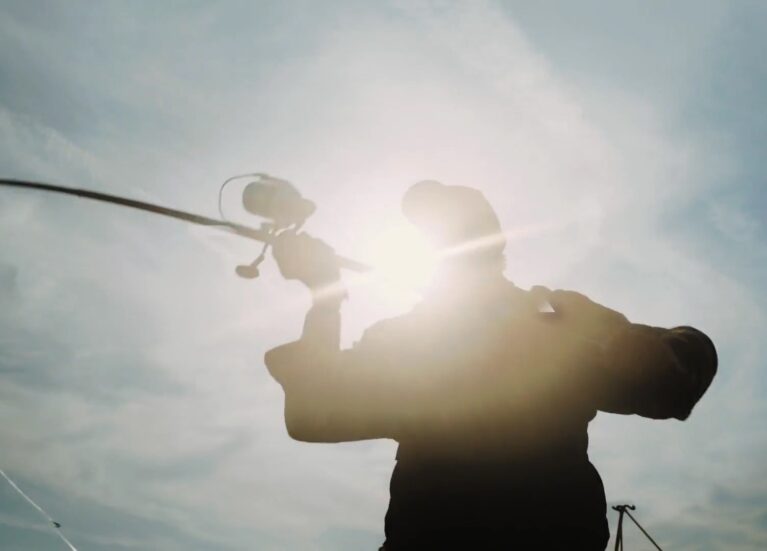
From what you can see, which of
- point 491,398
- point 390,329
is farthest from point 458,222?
point 491,398

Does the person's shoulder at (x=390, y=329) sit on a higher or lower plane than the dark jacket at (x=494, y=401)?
higher

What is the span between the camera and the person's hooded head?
152 inches

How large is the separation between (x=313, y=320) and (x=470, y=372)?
3.24ft

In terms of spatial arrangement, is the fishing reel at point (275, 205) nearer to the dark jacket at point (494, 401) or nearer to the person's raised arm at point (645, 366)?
the dark jacket at point (494, 401)

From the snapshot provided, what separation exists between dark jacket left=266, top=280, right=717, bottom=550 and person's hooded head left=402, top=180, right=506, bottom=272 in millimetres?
508

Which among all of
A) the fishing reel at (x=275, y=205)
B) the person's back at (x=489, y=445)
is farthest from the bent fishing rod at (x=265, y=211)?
the person's back at (x=489, y=445)

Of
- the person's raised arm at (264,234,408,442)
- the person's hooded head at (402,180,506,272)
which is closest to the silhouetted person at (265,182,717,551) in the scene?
the person's raised arm at (264,234,408,442)

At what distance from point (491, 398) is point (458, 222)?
4.14 ft

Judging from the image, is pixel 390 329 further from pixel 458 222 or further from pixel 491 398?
pixel 458 222

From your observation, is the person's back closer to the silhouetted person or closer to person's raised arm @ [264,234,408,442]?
the silhouetted person

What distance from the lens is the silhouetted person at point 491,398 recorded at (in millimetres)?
2914

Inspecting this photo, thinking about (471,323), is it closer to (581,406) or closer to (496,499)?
(581,406)

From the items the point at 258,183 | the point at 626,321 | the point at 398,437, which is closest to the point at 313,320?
the point at 398,437

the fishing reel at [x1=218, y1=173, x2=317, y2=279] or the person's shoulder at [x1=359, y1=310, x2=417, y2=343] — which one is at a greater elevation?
the fishing reel at [x1=218, y1=173, x2=317, y2=279]
